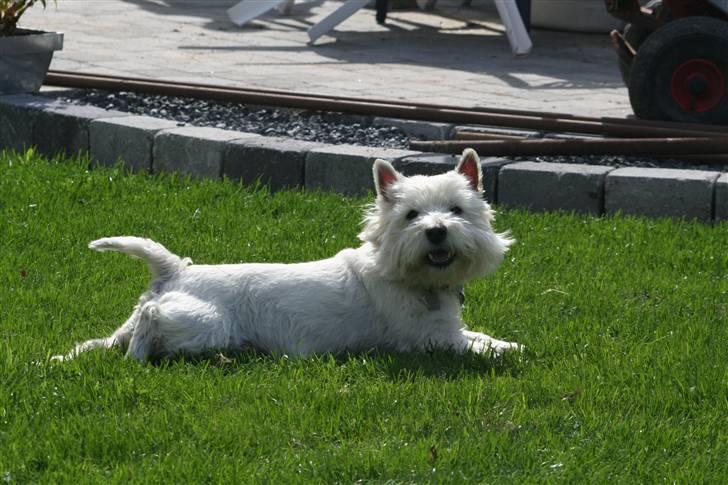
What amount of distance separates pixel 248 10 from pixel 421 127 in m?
5.73

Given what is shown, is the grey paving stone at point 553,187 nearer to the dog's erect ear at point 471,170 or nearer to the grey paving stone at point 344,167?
the grey paving stone at point 344,167

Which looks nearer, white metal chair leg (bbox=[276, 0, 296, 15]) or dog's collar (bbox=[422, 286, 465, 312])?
dog's collar (bbox=[422, 286, 465, 312])

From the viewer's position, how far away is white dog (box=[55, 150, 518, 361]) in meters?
5.02

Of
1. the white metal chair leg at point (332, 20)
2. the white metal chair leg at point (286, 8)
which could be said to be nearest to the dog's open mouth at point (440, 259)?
the white metal chair leg at point (332, 20)

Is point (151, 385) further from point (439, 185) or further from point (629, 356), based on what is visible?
point (629, 356)

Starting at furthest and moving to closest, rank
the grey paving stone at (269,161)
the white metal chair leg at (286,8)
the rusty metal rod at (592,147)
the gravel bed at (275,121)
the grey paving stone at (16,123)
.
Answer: the white metal chair leg at (286,8), the grey paving stone at (16,123), the gravel bed at (275,121), the grey paving stone at (269,161), the rusty metal rod at (592,147)

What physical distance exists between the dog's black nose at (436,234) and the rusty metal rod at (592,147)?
268cm

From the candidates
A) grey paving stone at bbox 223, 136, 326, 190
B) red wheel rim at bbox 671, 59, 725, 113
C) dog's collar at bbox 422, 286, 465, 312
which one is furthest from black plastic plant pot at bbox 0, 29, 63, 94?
dog's collar at bbox 422, 286, 465, 312

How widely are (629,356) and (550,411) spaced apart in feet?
2.24

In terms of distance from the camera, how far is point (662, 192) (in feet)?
23.5

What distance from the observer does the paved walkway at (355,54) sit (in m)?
10.6

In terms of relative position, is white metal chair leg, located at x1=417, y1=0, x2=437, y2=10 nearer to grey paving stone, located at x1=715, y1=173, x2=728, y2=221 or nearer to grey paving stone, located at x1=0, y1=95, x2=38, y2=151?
grey paving stone, located at x1=0, y1=95, x2=38, y2=151

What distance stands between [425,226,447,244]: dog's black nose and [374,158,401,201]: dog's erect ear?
0.29 meters

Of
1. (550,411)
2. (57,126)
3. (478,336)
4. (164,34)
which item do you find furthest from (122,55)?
(550,411)
